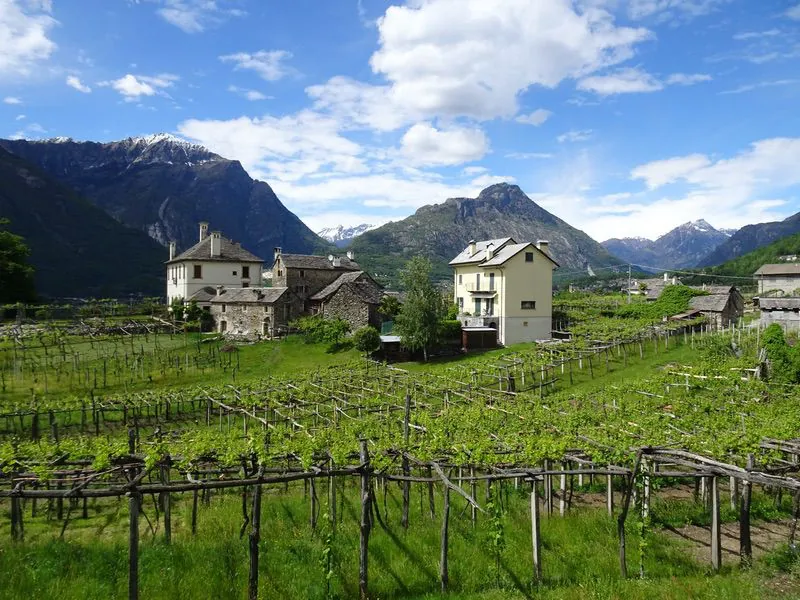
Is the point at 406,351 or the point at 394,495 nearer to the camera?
the point at 394,495

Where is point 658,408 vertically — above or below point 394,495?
above

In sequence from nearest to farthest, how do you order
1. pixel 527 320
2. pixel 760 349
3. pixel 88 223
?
pixel 760 349, pixel 527 320, pixel 88 223

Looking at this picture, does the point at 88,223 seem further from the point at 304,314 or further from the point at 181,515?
the point at 181,515

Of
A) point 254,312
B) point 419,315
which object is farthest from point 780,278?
point 254,312

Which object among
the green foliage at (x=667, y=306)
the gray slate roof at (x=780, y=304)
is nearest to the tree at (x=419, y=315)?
the green foliage at (x=667, y=306)

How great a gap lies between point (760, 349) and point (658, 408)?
1866cm

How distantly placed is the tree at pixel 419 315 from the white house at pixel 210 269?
101ft

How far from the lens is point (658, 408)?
21.2 meters

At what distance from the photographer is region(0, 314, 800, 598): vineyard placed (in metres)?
10.1

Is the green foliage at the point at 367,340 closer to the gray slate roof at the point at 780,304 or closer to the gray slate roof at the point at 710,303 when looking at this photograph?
the gray slate roof at the point at 780,304

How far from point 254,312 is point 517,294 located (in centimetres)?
2910

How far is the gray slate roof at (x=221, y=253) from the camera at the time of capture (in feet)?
216

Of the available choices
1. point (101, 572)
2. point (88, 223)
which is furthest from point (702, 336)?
point (88, 223)

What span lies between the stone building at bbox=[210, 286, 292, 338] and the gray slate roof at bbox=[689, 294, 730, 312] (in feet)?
154
